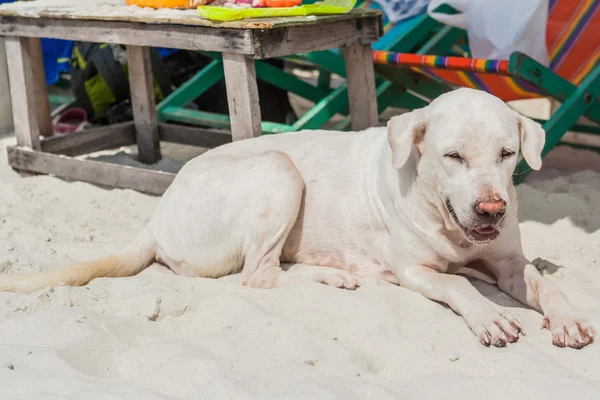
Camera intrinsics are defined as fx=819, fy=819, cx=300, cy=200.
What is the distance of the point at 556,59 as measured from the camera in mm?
5027

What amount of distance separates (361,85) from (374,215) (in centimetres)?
148

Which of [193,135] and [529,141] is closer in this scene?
[529,141]

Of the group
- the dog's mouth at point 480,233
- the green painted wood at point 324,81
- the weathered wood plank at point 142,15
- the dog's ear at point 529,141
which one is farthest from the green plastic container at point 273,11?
the green painted wood at point 324,81

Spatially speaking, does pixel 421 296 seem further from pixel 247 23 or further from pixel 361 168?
pixel 247 23

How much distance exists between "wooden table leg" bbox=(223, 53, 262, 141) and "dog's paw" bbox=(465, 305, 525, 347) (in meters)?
1.66

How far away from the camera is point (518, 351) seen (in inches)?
111

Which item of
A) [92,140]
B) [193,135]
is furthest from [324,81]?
[92,140]

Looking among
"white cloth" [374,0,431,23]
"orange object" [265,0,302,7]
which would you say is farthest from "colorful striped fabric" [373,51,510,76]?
"orange object" [265,0,302,7]

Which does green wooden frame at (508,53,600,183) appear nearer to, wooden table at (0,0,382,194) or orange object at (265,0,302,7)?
wooden table at (0,0,382,194)

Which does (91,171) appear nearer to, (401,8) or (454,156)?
(401,8)

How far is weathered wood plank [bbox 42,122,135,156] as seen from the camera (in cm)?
557

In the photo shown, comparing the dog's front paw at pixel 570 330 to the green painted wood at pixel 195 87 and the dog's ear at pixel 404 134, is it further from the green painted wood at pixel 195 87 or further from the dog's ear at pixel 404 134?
the green painted wood at pixel 195 87

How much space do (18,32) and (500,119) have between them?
3.31 meters

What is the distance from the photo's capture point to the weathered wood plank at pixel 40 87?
5.50 m
